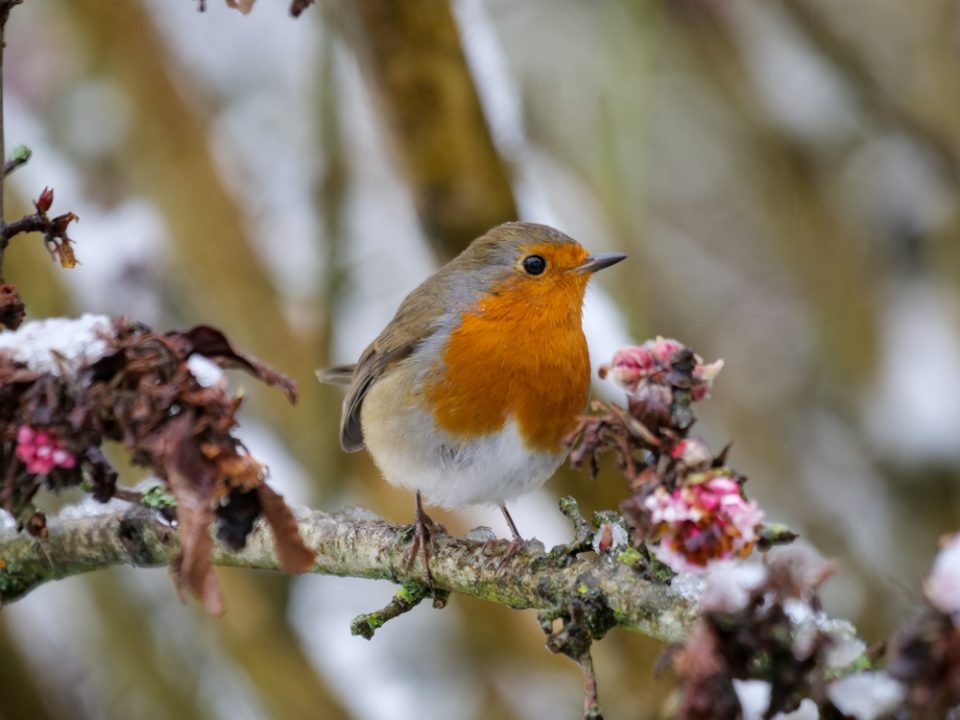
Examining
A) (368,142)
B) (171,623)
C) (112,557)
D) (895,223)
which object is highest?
(368,142)

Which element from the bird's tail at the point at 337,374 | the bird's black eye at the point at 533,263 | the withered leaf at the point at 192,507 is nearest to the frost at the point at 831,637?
the withered leaf at the point at 192,507

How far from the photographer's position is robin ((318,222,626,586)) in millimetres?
3004

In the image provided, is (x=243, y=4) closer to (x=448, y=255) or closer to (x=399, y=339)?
(x=399, y=339)

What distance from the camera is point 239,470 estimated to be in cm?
135

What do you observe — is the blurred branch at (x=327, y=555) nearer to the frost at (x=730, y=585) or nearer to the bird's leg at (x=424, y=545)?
the bird's leg at (x=424, y=545)

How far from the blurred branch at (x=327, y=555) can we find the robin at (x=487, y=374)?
0.50 meters

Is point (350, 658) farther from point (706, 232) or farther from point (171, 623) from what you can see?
point (706, 232)

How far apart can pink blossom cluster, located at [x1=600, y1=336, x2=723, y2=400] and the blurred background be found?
211 centimetres

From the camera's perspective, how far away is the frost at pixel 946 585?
1096 millimetres

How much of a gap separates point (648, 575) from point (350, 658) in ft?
12.9

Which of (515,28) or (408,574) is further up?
(515,28)

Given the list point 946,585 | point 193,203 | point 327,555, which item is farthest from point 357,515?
point 193,203

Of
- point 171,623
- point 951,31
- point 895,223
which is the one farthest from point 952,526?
point 171,623

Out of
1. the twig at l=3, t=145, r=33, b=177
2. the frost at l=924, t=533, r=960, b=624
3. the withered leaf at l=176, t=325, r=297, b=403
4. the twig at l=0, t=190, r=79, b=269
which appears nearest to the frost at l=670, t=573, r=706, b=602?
the frost at l=924, t=533, r=960, b=624
